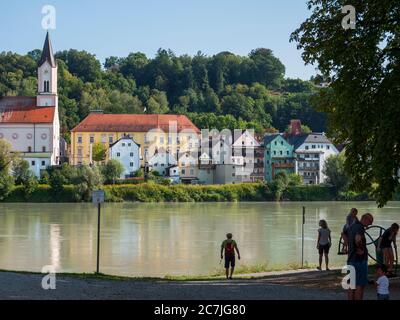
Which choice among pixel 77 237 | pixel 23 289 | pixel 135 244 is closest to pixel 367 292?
pixel 23 289

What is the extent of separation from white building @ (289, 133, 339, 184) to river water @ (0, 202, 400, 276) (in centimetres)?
4631

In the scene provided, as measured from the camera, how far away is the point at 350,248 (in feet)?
42.7

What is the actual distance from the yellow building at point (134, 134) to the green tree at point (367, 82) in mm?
90500

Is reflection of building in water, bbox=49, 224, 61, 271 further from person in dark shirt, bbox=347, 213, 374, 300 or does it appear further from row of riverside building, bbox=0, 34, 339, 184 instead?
row of riverside building, bbox=0, 34, 339, 184

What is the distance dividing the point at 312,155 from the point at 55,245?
2983 inches

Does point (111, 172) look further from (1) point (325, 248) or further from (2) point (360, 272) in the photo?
(2) point (360, 272)

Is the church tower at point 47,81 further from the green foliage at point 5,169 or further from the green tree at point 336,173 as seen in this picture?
the green tree at point 336,173

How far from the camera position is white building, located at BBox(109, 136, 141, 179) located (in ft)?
342

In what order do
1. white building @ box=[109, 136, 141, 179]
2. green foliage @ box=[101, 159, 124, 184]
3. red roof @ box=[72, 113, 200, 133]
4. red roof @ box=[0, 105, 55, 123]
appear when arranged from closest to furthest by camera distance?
green foliage @ box=[101, 159, 124, 184] < white building @ box=[109, 136, 141, 179] < red roof @ box=[0, 105, 55, 123] < red roof @ box=[72, 113, 200, 133]

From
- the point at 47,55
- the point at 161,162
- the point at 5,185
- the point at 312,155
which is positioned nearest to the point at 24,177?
the point at 5,185

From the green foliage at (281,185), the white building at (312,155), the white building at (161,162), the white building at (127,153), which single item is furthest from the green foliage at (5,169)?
the white building at (312,155)

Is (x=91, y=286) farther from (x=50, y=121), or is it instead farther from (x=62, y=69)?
(x=62, y=69)

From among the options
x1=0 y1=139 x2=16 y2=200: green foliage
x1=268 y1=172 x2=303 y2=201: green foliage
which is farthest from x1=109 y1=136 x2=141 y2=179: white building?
x1=268 y1=172 x2=303 y2=201: green foliage
